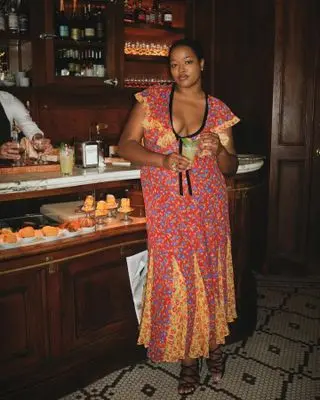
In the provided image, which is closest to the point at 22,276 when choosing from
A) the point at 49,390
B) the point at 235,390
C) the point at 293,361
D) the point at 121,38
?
the point at 49,390

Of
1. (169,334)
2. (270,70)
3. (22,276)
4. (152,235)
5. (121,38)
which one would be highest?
(121,38)

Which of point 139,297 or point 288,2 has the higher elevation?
point 288,2

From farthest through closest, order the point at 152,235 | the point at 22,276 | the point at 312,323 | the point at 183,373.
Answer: the point at 312,323, the point at 183,373, the point at 152,235, the point at 22,276

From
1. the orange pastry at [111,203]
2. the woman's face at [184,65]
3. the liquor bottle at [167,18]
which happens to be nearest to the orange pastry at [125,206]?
the orange pastry at [111,203]

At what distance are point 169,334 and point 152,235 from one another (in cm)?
48

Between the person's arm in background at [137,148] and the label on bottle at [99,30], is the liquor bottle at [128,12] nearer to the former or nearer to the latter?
the label on bottle at [99,30]

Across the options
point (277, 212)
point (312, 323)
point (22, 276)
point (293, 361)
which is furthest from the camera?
point (277, 212)

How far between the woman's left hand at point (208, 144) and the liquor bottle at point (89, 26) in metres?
2.57

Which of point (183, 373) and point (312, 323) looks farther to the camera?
point (312, 323)

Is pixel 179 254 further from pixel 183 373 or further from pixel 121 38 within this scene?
pixel 121 38

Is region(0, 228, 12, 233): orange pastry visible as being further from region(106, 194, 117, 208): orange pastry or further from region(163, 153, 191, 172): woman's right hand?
region(163, 153, 191, 172): woman's right hand

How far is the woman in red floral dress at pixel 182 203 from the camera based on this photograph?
A: 85.4 inches

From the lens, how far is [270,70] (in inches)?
154

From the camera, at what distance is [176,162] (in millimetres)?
2025
